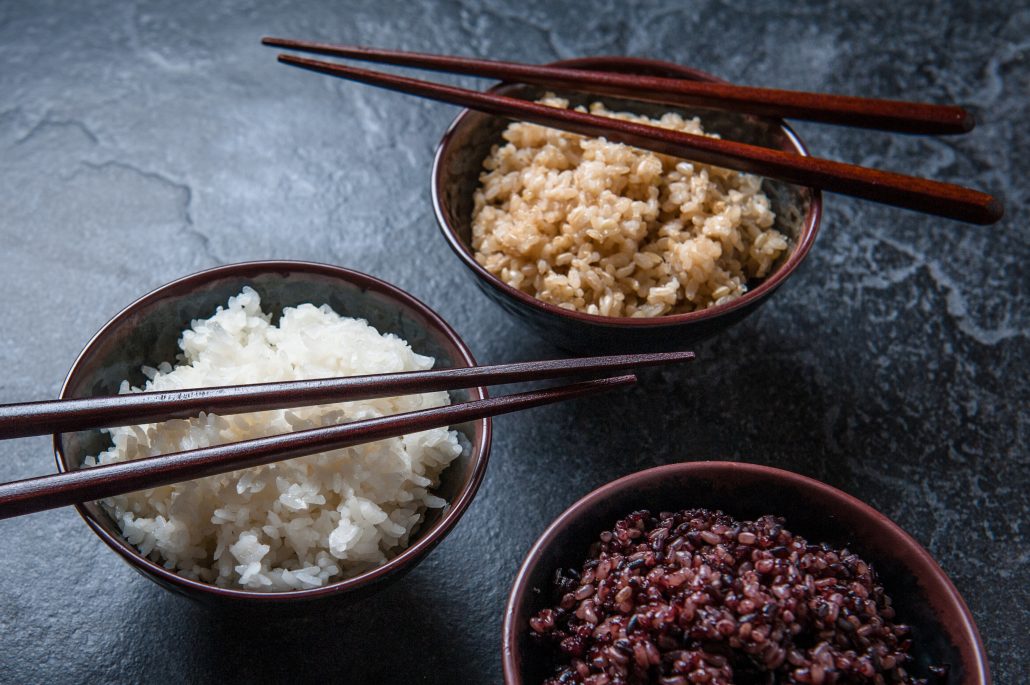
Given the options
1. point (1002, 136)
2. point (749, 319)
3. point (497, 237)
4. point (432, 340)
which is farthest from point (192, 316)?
point (1002, 136)

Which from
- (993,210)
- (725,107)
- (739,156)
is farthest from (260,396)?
(993,210)

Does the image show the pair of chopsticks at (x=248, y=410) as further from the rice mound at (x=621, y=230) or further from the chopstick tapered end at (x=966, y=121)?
the chopstick tapered end at (x=966, y=121)

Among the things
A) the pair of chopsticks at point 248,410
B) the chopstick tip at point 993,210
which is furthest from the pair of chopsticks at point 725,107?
the pair of chopsticks at point 248,410

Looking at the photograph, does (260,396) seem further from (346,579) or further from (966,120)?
(966,120)

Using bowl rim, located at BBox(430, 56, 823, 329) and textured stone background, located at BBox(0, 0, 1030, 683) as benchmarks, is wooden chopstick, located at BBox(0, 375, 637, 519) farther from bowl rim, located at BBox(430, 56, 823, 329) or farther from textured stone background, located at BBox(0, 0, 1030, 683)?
textured stone background, located at BBox(0, 0, 1030, 683)

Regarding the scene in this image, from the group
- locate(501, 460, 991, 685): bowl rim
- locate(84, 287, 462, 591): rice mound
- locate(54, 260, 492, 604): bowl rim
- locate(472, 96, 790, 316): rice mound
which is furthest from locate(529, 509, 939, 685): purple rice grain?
locate(472, 96, 790, 316): rice mound

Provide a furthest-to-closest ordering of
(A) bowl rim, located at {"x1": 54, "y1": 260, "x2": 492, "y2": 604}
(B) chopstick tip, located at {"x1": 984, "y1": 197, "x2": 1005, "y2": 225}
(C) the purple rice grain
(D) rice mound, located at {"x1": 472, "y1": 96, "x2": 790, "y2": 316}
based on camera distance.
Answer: (D) rice mound, located at {"x1": 472, "y1": 96, "x2": 790, "y2": 316} → (B) chopstick tip, located at {"x1": 984, "y1": 197, "x2": 1005, "y2": 225} → (A) bowl rim, located at {"x1": 54, "y1": 260, "x2": 492, "y2": 604} → (C) the purple rice grain
